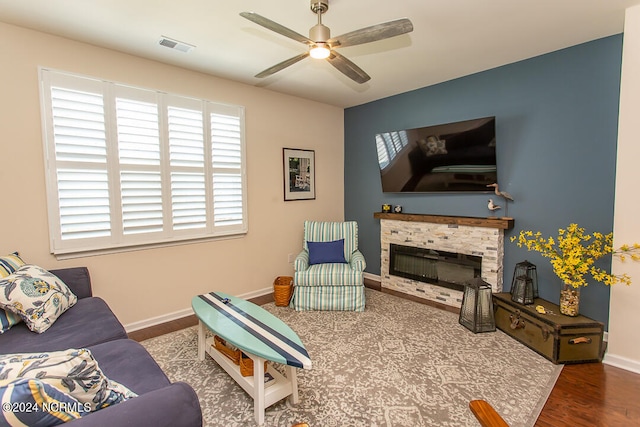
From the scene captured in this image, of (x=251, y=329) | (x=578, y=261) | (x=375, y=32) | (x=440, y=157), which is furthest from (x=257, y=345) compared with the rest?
(x=440, y=157)

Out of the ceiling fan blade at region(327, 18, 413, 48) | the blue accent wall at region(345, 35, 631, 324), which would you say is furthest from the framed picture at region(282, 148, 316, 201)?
the ceiling fan blade at region(327, 18, 413, 48)

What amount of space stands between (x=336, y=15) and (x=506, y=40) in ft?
5.22

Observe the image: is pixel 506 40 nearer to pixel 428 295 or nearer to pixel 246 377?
pixel 428 295

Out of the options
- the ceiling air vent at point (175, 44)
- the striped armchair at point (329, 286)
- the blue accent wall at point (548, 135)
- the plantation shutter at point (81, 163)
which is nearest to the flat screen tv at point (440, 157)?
the blue accent wall at point (548, 135)

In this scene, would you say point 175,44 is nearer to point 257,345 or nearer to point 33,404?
point 257,345

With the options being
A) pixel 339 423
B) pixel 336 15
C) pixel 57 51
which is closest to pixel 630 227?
pixel 339 423

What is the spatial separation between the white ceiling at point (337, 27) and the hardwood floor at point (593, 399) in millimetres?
2718

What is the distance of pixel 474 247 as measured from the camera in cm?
349

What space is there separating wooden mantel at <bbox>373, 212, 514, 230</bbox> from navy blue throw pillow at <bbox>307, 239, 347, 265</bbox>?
2.80ft

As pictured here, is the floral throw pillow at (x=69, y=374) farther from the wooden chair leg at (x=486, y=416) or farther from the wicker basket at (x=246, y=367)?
the wooden chair leg at (x=486, y=416)

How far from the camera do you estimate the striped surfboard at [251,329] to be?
1783 mm

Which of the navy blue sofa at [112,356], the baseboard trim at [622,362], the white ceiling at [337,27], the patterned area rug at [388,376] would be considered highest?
the white ceiling at [337,27]

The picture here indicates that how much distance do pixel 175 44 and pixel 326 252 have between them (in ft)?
8.78

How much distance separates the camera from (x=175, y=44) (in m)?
2.73
